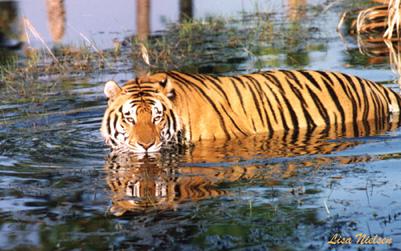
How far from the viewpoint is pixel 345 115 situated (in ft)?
23.5

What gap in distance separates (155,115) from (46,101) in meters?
2.60

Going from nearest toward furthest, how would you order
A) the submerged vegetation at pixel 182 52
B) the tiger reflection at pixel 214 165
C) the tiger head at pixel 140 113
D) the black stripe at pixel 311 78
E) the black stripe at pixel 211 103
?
1. the tiger reflection at pixel 214 165
2. the tiger head at pixel 140 113
3. the black stripe at pixel 211 103
4. the black stripe at pixel 311 78
5. the submerged vegetation at pixel 182 52

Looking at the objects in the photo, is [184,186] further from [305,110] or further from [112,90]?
[305,110]

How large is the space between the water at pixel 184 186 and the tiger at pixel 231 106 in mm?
133

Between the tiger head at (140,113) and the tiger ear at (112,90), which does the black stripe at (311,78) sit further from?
the tiger ear at (112,90)

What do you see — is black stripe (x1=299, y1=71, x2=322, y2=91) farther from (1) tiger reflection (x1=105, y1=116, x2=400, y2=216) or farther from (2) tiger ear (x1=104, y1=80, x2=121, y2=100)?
(2) tiger ear (x1=104, y1=80, x2=121, y2=100)

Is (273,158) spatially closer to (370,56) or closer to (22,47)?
(370,56)

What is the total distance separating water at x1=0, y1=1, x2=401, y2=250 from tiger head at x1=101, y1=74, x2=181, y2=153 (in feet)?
0.48

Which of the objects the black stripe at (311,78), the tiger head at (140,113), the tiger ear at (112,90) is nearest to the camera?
the tiger head at (140,113)

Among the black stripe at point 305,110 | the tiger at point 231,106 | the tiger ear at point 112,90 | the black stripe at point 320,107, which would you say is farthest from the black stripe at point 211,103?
the black stripe at point 320,107

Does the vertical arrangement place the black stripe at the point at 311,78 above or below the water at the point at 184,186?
above

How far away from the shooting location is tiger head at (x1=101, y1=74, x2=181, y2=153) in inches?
249

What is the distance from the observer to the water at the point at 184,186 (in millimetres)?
4242

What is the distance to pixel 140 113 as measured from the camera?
6.36 m
